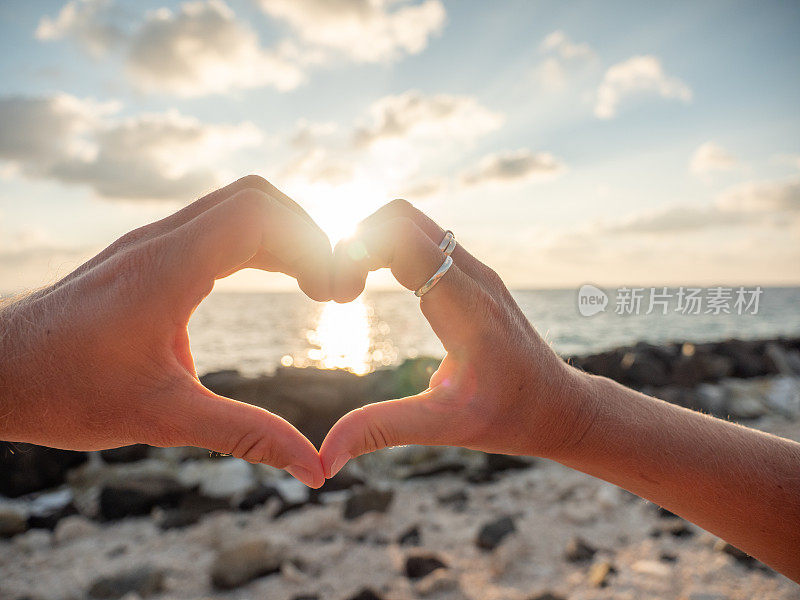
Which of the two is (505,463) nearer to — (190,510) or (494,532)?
(494,532)

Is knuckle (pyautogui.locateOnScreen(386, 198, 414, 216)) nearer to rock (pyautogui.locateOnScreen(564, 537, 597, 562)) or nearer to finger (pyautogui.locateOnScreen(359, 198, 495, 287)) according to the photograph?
finger (pyautogui.locateOnScreen(359, 198, 495, 287))

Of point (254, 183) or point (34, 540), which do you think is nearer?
point (254, 183)

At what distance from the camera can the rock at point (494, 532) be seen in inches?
119

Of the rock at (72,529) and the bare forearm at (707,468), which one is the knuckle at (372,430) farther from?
the rock at (72,529)

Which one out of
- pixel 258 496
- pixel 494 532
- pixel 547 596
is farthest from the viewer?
pixel 258 496

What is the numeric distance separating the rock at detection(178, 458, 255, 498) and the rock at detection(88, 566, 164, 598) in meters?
1.03

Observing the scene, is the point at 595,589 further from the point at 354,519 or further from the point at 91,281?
the point at 91,281

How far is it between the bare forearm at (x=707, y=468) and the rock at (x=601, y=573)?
1259 mm

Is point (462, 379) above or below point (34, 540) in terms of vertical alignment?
above

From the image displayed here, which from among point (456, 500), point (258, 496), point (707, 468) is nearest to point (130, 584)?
point (258, 496)

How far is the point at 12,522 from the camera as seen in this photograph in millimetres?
3297

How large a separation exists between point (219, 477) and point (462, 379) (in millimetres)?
3214

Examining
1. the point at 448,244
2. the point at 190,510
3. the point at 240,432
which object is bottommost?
the point at 190,510

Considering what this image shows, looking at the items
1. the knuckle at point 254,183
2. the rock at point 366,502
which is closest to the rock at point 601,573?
the rock at point 366,502
